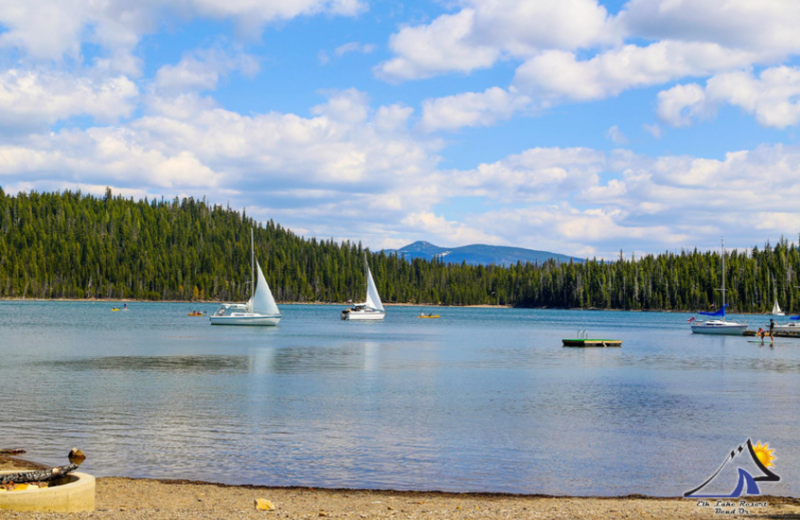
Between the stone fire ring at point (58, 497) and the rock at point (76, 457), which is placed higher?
the stone fire ring at point (58, 497)

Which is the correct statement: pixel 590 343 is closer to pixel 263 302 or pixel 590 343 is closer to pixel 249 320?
pixel 263 302

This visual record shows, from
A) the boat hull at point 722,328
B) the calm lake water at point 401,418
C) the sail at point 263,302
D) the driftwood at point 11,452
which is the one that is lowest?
the calm lake water at point 401,418

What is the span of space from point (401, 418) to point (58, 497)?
17665mm

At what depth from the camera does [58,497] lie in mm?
13609

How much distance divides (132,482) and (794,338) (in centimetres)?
9995

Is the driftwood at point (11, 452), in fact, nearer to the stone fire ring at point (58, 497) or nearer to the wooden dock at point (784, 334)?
the stone fire ring at point (58, 497)

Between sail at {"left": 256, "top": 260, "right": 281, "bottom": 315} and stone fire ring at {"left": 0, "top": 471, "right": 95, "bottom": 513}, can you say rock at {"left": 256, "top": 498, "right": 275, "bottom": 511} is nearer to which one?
stone fire ring at {"left": 0, "top": 471, "right": 95, "bottom": 513}

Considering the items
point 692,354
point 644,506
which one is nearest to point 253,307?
point 692,354

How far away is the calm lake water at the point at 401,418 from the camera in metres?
21.0

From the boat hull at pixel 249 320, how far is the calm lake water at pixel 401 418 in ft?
123

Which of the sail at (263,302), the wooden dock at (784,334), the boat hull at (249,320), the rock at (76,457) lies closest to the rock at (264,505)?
the rock at (76,457)

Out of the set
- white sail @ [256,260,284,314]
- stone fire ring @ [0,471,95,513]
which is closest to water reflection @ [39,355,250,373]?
stone fire ring @ [0,471,95,513]

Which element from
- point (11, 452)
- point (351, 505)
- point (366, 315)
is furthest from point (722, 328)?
point (11, 452)

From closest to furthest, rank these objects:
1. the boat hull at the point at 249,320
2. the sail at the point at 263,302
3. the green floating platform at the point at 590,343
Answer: the green floating platform at the point at 590,343 < the sail at the point at 263,302 < the boat hull at the point at 249,320
